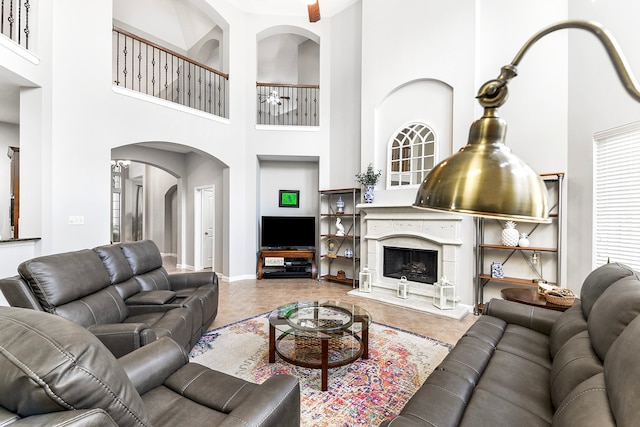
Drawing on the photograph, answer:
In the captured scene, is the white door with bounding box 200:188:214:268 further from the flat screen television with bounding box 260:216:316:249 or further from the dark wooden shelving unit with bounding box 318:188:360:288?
the dark wooden shelving unit with bounding box 318:188:360:288

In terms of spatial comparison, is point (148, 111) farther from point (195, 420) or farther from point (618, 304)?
point (618, 304)

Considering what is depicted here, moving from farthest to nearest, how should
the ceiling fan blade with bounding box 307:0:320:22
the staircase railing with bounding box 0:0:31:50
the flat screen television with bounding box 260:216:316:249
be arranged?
the flat screen television with bounding box 260:216:316:249 < the ceiling fan blade with bounding box 307:0:320:22 < the staircase railing with bounding box 0:0:31:50

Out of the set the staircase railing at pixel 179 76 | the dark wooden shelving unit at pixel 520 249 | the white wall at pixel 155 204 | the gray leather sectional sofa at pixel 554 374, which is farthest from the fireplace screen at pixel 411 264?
the white wall at pixel 155 204

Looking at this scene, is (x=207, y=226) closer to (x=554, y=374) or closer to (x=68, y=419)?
(x=68, y=419)

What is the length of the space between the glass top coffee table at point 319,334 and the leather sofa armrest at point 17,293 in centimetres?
168

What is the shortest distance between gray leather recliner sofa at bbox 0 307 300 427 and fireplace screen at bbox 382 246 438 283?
3.64m

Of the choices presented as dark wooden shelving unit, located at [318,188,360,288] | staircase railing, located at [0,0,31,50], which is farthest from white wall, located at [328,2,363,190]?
staircase railing, located at [0,0,31,50]

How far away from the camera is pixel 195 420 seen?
125 cm

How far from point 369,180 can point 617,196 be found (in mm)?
3003

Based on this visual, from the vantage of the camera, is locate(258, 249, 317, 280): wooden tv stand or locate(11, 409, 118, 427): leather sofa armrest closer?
locate(11, 409, 118, 427): leather sofa armrest

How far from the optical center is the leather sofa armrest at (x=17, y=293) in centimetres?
189

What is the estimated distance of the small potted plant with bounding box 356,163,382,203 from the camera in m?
4.94

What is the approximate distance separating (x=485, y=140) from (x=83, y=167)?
4.58m

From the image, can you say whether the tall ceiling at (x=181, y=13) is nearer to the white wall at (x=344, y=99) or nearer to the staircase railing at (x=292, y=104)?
the white wall at (x=344, y=99)
